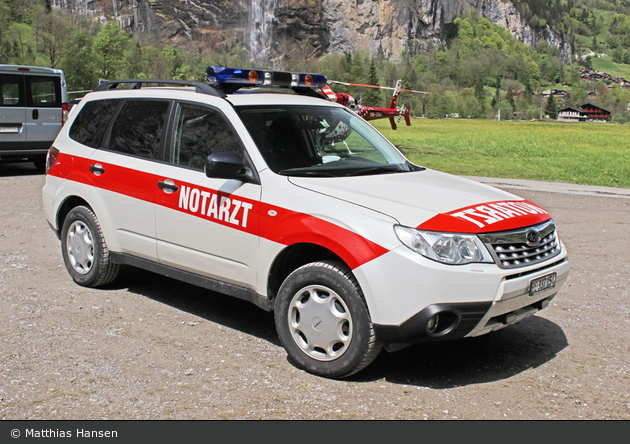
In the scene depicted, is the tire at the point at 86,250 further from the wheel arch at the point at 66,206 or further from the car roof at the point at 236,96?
the car roof at the point at 236,96

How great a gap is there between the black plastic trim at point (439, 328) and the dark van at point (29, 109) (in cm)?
1258

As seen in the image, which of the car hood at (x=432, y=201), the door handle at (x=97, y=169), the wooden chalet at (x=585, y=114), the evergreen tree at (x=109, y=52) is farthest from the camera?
the wooden chalet at (x=585, y=114)

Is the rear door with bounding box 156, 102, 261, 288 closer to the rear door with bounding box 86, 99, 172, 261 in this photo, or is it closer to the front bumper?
the rear door with bounding box 86, 99, 172, 261

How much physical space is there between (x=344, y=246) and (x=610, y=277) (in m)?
4.23

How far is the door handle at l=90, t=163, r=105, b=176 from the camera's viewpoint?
18.1 ft

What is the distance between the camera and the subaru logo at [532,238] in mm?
4045

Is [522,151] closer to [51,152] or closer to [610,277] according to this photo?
[610,277]

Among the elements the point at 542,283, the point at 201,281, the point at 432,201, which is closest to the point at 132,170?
the point at 201,281

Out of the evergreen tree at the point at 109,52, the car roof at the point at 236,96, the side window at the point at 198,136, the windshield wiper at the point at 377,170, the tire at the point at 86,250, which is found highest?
the evergreen tree at the point at 109,52

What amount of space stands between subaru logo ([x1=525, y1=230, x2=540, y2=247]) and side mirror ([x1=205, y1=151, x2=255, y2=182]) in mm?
1861

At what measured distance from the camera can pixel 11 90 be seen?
1395cm

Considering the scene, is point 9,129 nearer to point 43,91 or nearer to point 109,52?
point 43,91

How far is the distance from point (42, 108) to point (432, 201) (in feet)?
41.9

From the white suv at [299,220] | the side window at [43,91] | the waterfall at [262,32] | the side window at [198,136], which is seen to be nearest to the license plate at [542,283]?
the white suv at [299,220]
